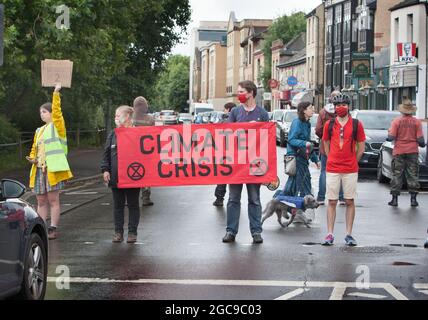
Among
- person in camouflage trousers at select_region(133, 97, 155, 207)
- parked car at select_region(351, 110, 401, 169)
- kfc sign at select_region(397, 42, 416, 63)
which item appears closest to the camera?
person in camouflage trousers at select_region(133, 97, 155, 207)

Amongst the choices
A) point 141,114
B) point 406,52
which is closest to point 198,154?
point 141,114

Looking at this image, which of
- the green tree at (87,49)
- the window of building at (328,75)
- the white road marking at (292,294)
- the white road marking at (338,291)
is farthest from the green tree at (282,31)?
the white road marking at (292,294)

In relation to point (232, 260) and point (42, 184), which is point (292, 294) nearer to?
point (232, 260)

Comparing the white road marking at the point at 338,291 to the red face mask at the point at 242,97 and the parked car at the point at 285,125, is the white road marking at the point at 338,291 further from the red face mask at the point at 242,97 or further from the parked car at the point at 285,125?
the parked car at the point at 285,125

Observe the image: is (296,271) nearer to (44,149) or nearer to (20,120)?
(44,149)

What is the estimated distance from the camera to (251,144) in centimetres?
1319

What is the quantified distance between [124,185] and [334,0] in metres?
64.6

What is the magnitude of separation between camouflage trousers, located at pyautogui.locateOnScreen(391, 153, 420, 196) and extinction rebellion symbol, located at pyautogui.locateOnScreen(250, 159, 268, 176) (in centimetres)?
550

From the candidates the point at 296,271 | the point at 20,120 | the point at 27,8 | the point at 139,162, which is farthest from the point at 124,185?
the point at 20,120

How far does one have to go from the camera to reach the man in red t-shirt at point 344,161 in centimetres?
1233

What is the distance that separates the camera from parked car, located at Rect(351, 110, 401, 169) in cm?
2631

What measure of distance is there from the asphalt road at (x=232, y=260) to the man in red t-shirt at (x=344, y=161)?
382 millimetres

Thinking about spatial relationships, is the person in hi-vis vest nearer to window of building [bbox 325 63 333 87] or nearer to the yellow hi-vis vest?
the yellow hi-vis vest

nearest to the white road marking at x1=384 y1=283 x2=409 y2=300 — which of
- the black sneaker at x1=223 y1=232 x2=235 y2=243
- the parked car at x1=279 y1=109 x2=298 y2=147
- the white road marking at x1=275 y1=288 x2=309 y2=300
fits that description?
the white road marking at x1=275 y1=288 x2=309 y2=300
